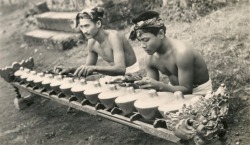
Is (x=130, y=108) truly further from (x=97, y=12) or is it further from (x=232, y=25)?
(x=232, y=25)

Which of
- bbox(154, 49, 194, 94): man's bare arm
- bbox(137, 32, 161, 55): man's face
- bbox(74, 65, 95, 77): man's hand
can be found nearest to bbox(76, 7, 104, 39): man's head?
bbox(74, 65, 95, 77): man's hand

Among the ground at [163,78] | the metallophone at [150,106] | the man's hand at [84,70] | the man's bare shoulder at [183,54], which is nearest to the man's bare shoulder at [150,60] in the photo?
the metallophone at [150,106]

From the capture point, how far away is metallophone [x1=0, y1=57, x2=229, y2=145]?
2574 millimetres

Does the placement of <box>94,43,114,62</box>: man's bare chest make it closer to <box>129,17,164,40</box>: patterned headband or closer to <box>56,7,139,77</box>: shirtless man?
<box>56,7,139,77</box>: shirtless man

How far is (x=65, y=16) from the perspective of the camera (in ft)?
28.8

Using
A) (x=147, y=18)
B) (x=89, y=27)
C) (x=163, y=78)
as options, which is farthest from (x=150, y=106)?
(x=163, y=78)

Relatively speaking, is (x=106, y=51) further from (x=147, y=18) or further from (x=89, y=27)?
(x=147, y=18)

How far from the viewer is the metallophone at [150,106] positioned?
2.57 meters

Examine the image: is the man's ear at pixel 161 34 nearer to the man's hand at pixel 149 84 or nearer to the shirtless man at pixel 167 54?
the shirtless man at pixel 167 54

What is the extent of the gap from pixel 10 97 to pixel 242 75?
4106 millimetres

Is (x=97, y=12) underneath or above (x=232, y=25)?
above

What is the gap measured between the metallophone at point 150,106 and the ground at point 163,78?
1.44 feet

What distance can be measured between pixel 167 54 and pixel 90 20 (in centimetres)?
120

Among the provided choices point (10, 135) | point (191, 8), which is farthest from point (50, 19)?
point (10, 135)
